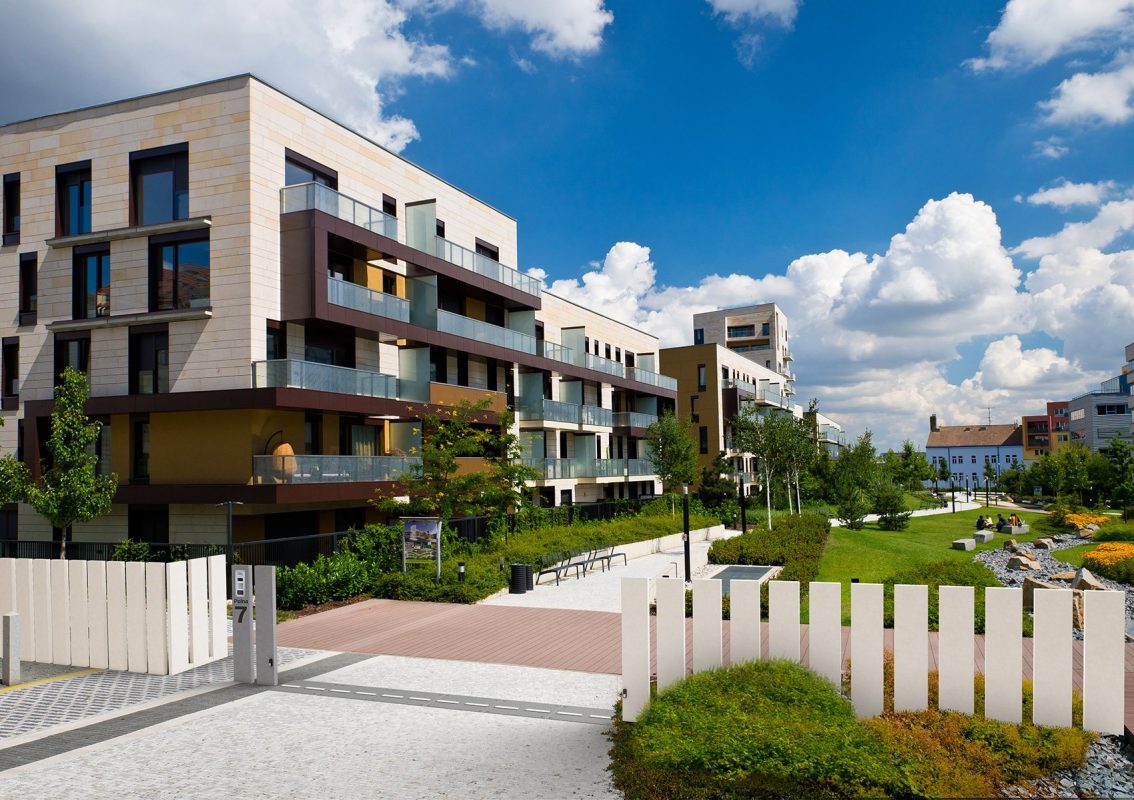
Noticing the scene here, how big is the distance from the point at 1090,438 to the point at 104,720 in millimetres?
122128

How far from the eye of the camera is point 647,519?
37969 mm

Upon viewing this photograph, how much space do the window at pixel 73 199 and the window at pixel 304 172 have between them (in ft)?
22.2

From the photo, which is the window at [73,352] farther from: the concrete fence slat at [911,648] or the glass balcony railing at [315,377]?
the concrete fence slat at [911,648]

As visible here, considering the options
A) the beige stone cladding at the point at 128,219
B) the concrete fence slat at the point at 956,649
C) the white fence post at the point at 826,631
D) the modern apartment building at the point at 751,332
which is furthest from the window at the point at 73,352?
the modern apartment building at the point at 751,332

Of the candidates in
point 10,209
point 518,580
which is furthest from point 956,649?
point 10,209

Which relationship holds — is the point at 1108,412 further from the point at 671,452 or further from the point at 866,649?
the point at 866,649

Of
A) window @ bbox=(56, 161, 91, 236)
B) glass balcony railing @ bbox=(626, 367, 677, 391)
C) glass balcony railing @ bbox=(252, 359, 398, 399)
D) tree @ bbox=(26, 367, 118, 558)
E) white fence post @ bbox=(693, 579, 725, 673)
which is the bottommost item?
white fence post @ bbox=(693, 579, 725, 673)

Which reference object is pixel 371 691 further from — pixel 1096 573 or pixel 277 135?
pixel 1096 573

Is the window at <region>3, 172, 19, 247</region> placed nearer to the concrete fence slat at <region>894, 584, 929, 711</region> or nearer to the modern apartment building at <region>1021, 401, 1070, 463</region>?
the concrete fence slat at <region>894, 584, 929, 711</region>

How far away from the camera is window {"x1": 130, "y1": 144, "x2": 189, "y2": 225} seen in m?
25.4

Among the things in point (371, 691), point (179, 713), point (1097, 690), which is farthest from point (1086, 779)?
point (179, 713)

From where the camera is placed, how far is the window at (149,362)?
25344 millimetres

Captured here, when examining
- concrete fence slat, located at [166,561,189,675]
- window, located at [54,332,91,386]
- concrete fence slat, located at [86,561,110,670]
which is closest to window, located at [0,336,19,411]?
window, located at [54,332,91,386]

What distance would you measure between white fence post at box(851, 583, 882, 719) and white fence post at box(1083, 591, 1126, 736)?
69.2 inches
